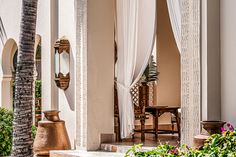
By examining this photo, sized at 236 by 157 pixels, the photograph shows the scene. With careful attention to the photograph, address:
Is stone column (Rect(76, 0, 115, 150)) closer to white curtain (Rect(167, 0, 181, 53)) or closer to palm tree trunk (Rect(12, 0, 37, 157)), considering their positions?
palm tree trunk (Rect(12, 0, 37, 157))

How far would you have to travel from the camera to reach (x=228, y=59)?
605 cm

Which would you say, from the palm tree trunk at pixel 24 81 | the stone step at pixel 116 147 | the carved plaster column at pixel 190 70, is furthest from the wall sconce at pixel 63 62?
the carved plaster column at pixel 190 70

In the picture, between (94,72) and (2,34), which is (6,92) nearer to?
(2,34)

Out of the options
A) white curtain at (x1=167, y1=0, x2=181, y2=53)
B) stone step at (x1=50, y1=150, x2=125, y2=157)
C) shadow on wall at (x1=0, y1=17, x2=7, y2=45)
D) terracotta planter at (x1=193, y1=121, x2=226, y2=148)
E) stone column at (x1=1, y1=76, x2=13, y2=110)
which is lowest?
stone step at (x1=50, y1=150, x2=125, y2=157)

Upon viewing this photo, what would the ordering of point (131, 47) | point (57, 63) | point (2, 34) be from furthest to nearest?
point (2, 34) → point (57, 63) → point (131, 47)

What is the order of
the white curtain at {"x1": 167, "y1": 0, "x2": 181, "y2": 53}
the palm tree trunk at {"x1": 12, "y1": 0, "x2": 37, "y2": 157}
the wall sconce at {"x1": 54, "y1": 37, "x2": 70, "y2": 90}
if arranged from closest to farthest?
the white curtain at {"x1": 167, "y1": 0, "x2": 181, "y2": 53}, the palm tree trunk at {"x1": 12, "y1": 0, "x2": 37, "y2": 157}, the wall sconce at {"x1": 54, "y1": 37, "x2": 70, "y2": 90}

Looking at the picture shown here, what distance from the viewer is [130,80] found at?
845 centimetres

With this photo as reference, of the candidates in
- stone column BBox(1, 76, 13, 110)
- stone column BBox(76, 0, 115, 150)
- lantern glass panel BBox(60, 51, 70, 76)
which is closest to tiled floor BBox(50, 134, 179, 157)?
stone column BBox(76, 0, 115, 150)

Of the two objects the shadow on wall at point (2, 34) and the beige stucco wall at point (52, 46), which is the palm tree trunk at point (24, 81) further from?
the shadow on wall at point (2, 34)

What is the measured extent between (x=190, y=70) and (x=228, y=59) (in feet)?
1.63

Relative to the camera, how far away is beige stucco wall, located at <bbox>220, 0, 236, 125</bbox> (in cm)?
597

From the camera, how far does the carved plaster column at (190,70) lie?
6.14 metres

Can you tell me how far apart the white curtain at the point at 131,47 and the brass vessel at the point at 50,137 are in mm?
1076

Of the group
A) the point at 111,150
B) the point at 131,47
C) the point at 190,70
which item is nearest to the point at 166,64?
the point at 131,47
